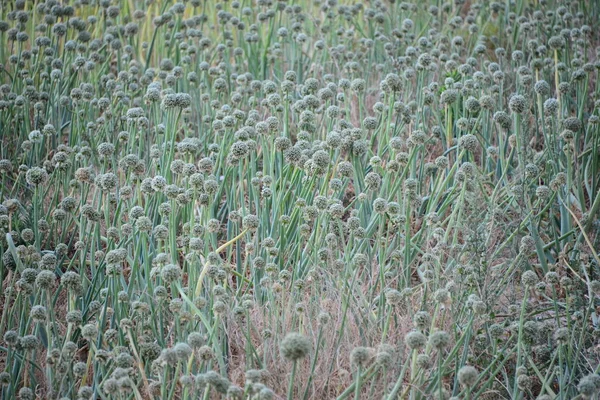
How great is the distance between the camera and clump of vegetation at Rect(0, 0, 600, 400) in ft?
7.47

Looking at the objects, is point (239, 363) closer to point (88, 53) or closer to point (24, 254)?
point (24, 254)

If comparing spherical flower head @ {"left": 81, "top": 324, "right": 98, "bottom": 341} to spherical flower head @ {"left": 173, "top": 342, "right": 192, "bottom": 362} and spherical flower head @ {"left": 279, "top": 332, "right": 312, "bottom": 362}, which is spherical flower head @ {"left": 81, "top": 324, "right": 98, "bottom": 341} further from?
spherical flower head @ {"left": 279, "top": 332, "right": 312, "bottom": 362}

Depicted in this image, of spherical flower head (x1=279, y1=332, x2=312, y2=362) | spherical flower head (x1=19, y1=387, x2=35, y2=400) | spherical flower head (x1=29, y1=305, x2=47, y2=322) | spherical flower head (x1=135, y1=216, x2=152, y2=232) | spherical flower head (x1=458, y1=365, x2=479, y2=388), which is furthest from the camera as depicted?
spherical flower head (x1=135, y1=216, x2=152, y2=232)

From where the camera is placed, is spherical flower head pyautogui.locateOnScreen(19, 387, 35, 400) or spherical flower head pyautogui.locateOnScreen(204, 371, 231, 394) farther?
spherical flower head pyautogui.locateOnScreen(19, 387, 35, 400)

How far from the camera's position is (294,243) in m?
3.04

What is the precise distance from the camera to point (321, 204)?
107 inches

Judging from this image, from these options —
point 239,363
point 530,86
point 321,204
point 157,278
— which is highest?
point 530,86

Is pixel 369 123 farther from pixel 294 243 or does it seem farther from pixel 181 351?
pixel 181 351

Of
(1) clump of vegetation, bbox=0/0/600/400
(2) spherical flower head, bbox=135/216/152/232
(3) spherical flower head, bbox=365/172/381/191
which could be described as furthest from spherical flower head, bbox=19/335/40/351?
(3) spherical flower head, bbox=365/172/381/191

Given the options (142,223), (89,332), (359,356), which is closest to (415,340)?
(359,356)

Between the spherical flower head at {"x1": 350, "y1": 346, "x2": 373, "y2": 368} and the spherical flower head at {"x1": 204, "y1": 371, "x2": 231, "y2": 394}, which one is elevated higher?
the spherical flower head at {"x1": 350, "y1": 346, "x2": 373, "y2": 368}

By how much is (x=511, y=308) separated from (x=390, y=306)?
0.40 m

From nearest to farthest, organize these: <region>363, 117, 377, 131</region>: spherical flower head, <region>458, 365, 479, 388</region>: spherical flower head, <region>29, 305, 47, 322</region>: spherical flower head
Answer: <region>458, 365, 479, 388</region>: spherical flower head → <region>29, 305, 47, 322</region>: spherical flower head → <region>363, 117, 377, 131</region>: spherical flower head

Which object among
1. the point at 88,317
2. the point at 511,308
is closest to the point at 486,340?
the point at 511,308
